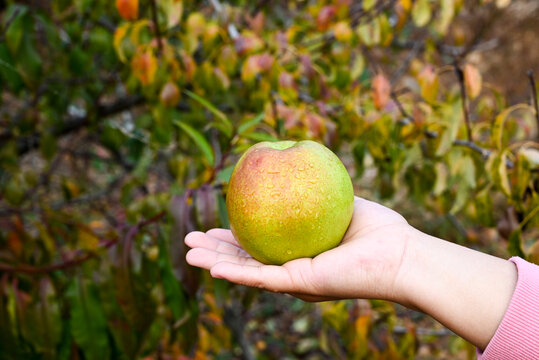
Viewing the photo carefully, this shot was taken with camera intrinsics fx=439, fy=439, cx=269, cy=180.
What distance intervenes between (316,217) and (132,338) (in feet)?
3.13

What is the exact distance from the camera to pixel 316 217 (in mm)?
1354

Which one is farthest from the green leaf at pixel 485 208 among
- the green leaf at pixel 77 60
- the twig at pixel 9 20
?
the green leaf at pixel 77 60

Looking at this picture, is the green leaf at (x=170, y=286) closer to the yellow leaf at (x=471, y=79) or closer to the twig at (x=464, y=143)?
the twig at (x=464, y=143)

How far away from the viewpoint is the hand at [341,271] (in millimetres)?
1312

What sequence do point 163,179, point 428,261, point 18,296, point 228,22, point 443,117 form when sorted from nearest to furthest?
point 428,261 → point 18,296 → point 443,117 → point 228,22 → point 163,179

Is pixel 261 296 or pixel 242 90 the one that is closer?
pixel 242 90

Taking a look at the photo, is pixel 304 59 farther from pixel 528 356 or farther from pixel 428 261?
pixel 528 356

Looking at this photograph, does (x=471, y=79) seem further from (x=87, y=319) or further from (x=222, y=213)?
(x=87, y=319)

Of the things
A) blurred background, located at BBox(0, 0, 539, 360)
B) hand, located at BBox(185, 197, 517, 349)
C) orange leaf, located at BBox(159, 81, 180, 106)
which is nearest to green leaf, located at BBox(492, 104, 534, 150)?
blurred background, located at BBox(0, 0, 539, 360)

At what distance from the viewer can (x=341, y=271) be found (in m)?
1.32

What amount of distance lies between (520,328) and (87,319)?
1.47m

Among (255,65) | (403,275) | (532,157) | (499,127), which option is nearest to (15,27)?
(255,65)

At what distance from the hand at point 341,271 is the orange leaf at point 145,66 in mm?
1107

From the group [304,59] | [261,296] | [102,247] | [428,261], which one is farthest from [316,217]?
[261,296]
